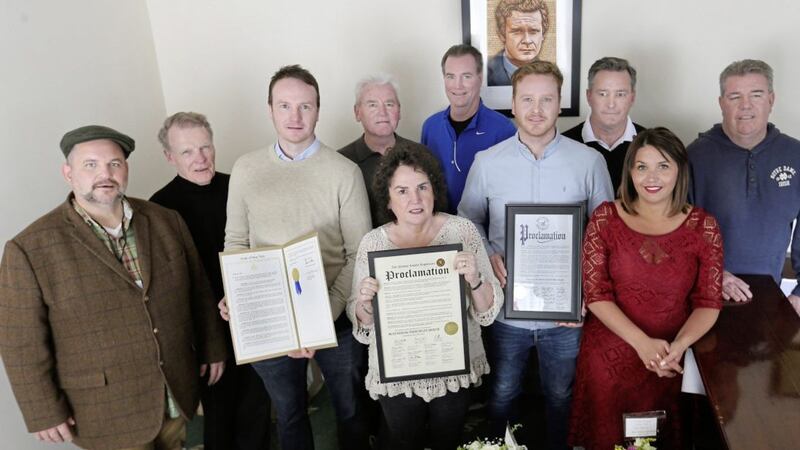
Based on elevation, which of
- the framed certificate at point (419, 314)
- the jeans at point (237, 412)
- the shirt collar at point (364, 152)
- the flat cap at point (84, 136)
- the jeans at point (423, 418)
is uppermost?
the flat cap at point (84, 136)

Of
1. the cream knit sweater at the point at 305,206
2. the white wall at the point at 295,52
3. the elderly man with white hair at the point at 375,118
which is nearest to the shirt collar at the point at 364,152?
the elderly man with white hair at the point at 375,118

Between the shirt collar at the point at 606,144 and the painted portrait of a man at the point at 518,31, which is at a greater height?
the painted portrait of a man at the point at 518,31

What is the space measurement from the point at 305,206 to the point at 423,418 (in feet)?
3.15

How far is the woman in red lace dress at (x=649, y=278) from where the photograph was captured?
2047 millimetres

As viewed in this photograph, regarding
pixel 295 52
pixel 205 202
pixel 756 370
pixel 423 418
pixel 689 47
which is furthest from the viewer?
pixel 295 52

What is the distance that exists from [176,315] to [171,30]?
233cm

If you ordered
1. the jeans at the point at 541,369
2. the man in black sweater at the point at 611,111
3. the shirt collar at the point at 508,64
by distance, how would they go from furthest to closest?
the shirt collar at the point at 508,64
the man in black sweater at the point at 611,111
the jeans at the point at 541,369

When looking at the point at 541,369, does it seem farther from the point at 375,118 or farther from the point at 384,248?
the point at 375,118

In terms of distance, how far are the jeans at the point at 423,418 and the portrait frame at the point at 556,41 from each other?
2.03 metres

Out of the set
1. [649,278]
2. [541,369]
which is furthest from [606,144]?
[541,369]

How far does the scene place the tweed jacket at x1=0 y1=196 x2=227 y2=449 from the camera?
6.30 ft

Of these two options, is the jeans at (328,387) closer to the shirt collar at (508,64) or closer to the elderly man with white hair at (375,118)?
the elderly man with white hair at (375,118)

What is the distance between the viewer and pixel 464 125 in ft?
9.84

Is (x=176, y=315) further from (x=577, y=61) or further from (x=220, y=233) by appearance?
(x=577, y=61)
